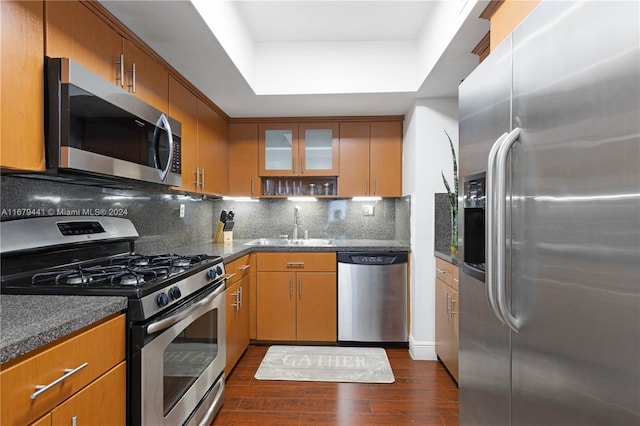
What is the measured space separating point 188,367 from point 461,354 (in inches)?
50.2

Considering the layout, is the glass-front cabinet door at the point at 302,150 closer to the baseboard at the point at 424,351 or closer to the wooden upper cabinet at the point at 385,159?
the wooden upper cabinet at the point at 385,159

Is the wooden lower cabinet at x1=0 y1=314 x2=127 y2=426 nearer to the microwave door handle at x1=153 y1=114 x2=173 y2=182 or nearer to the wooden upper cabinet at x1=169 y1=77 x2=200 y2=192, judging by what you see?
the microwave door handle at x1=153 y1=114 x2=173 y2=182

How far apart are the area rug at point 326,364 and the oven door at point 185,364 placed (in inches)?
24.7

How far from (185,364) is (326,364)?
1.38 metres

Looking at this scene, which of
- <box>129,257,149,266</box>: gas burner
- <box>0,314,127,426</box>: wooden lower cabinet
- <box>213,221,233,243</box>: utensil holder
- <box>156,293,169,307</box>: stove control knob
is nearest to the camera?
<box>0,314,127,426</box>: wooden lower cabinet

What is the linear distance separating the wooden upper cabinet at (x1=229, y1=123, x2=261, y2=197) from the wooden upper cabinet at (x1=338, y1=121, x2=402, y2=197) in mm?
888

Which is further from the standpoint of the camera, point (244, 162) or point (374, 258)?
point (244, 162)

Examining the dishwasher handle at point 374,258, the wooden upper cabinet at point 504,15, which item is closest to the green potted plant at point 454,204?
the dishwasher handle at point 374,258

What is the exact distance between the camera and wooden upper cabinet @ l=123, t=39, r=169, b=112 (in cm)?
185

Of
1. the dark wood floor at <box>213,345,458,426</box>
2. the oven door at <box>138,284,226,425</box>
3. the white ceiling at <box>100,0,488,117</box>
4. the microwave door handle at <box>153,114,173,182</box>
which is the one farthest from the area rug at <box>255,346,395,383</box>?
the white ceiling at <box>100,0,488,117</box>

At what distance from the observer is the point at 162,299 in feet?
4.69

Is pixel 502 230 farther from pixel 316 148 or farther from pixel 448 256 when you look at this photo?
pixel 316 148

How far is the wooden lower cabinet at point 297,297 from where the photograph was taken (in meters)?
3.20

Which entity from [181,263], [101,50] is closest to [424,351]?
[181,263]
